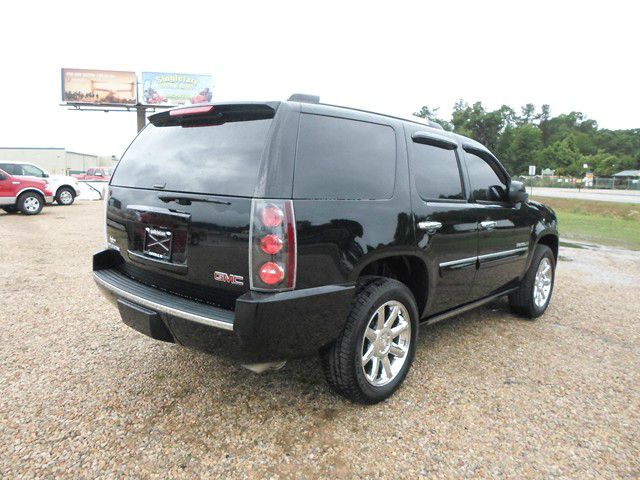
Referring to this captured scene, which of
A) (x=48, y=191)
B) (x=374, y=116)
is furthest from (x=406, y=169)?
(x=48, y=191)

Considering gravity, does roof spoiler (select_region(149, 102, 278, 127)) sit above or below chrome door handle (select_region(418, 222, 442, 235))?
above

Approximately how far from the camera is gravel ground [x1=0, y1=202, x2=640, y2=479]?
226 centimetres

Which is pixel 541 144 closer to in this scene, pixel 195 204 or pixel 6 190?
pixel 6 190

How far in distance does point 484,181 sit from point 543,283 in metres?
1.65

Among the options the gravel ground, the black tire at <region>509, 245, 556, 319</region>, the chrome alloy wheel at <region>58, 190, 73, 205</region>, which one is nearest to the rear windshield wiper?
the gravel ground

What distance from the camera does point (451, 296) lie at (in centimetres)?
347

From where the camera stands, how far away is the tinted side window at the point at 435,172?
3.15m

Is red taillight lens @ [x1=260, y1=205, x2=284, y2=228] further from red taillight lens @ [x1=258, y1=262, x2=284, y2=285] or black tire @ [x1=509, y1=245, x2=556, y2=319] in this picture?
black tire @ [x1=509, y1=245, x2=556, y2=319]

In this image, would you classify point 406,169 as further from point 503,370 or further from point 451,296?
point 503,370

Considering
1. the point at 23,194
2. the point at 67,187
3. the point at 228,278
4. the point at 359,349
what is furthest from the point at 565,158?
the point at 228,278

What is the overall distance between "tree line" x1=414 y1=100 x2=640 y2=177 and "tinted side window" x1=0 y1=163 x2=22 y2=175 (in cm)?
8192

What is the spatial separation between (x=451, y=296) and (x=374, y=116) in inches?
58.6

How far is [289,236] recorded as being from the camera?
2246mm

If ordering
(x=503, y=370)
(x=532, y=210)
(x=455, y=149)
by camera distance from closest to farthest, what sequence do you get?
1. (x=503, y=370)
2. (x=455, y=149)
3. (x=532, y=210)
